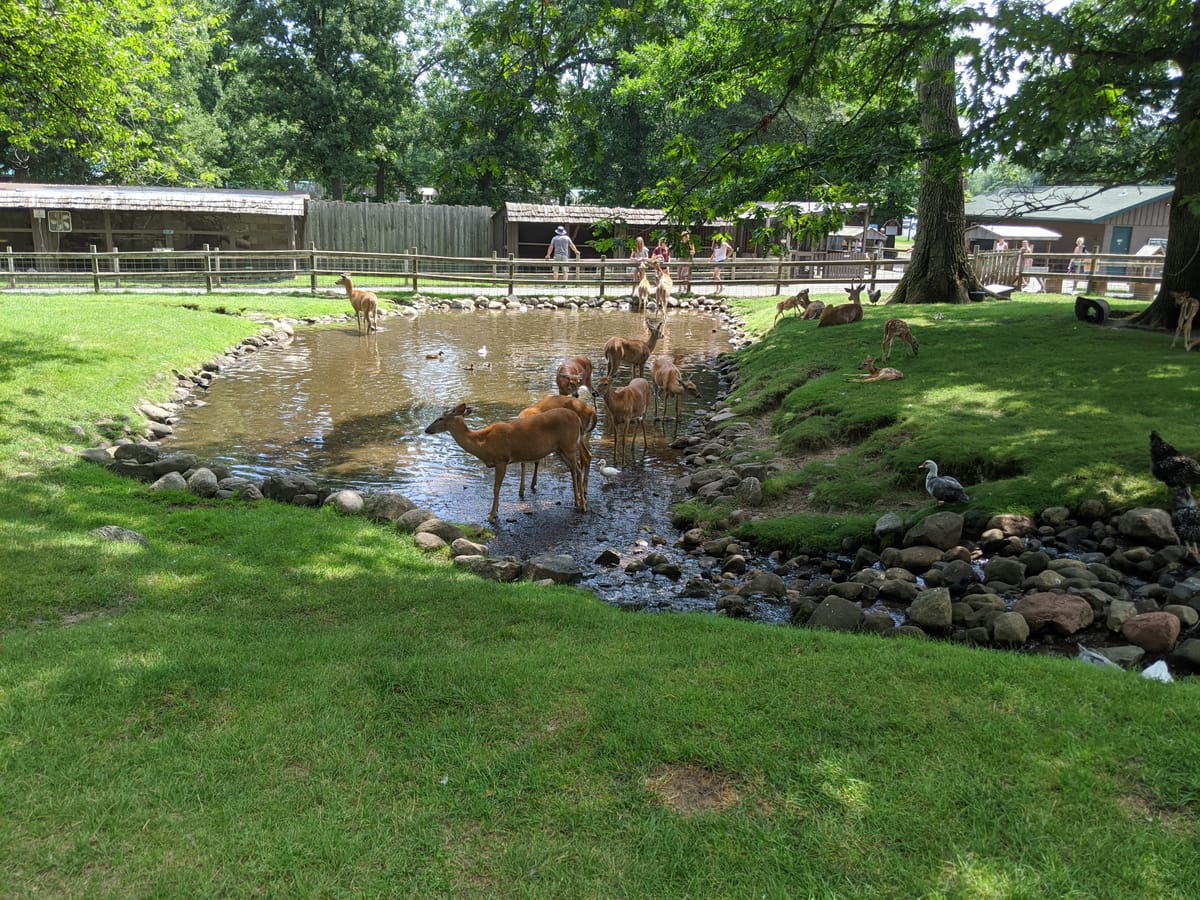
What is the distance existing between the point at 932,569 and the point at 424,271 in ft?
93.0

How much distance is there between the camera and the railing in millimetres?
24406

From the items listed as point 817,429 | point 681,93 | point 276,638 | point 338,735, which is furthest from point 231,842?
point 681,93

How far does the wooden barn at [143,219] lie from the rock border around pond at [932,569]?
22.0 metres

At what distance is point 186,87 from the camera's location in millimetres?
37500

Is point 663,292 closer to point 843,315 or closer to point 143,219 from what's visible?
point 843,315

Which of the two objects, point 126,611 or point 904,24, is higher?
point 904,24

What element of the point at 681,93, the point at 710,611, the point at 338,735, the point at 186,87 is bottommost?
the point at 710,611

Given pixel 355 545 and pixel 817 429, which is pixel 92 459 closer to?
pixel 355 545

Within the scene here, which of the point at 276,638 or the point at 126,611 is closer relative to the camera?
the point at 276,638

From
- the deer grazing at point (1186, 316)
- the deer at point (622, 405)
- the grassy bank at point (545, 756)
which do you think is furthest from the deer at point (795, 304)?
the grassy bank at point (545, 756)

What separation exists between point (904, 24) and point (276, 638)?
33.5 ft

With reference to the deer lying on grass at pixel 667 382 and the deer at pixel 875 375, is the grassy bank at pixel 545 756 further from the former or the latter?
the deer at pixel 875 375

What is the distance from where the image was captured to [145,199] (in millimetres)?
27516

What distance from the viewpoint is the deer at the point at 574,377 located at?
1123 centimetres
